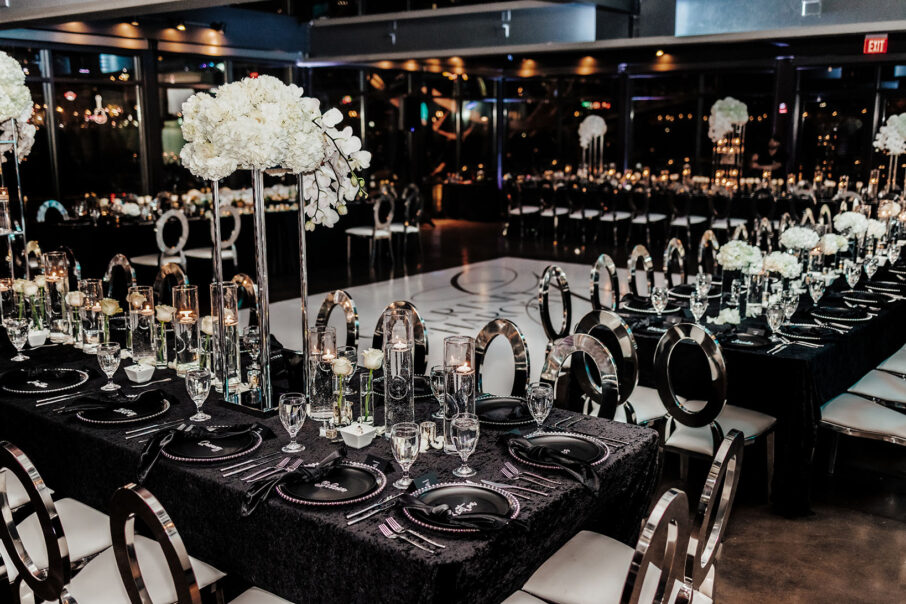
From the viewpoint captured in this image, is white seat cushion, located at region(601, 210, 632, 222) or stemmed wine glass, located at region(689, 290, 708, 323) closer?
stemmed wine glass, located at region(689, 290, 708, 323)

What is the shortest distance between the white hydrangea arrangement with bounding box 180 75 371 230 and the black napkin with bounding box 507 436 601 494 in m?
0.99

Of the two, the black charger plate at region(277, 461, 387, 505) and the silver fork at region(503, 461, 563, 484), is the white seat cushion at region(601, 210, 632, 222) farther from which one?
Answer: the black charger plate at region(277, 461, 387, 505)

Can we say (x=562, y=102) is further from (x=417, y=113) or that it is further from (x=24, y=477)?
(x=24, y=477)

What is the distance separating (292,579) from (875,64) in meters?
13.5

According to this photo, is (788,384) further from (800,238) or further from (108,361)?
(108,361)

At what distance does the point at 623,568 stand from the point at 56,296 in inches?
120

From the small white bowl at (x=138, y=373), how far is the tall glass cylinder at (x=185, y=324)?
0.38 ft

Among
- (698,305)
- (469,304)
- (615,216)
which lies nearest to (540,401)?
(698,305)

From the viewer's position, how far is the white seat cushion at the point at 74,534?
2.51 m

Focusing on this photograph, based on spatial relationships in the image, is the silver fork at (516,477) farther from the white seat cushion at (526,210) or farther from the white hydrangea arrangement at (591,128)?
the white hydrangea arrangement at (591,128)

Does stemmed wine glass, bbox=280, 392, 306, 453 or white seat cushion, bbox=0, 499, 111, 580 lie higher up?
stemmed wine glass, bbox=280, 392, 306, 453

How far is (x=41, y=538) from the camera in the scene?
2566 mm

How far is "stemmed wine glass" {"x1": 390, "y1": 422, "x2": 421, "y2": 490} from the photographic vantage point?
2.24 meters

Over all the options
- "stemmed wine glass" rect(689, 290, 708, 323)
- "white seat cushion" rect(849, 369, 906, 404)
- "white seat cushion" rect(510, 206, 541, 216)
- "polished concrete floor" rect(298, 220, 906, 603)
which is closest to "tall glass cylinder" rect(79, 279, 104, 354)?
"polished concrete floor" rect(298, 220, 906, 603)
